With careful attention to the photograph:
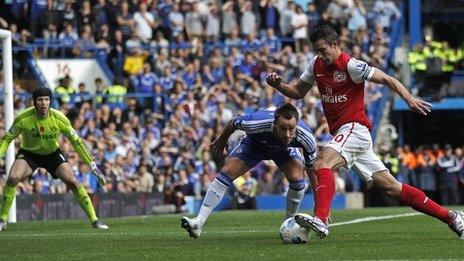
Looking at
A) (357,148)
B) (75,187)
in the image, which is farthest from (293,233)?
(75,187)

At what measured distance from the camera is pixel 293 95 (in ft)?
48.1

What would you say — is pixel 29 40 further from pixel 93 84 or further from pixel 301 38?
pixel 301 38

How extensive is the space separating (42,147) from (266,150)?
14.3ft

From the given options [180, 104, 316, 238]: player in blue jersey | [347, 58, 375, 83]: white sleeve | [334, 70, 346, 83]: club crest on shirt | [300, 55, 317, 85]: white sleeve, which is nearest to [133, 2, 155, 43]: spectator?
[180, 104, 316, 238]: player in blue jersey

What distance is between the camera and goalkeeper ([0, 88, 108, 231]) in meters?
18.4

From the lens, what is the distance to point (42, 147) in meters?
18.6

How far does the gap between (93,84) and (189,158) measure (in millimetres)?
4207

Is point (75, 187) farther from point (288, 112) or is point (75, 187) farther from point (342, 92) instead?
point (342, 92)

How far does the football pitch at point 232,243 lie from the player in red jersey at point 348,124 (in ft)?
1.55

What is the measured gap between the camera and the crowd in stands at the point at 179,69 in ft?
98.1

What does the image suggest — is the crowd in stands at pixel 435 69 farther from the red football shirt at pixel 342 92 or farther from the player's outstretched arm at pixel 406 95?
the player's outstretched arm at pixel 406 95

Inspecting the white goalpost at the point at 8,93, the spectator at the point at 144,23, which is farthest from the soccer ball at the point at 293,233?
the spectator at the point at 144,23

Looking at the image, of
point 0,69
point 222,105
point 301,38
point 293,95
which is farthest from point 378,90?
point 293,95

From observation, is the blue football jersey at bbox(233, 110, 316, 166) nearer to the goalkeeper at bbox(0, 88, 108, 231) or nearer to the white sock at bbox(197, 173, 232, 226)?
the white sock at bbox(197, 173, 232, 226)
